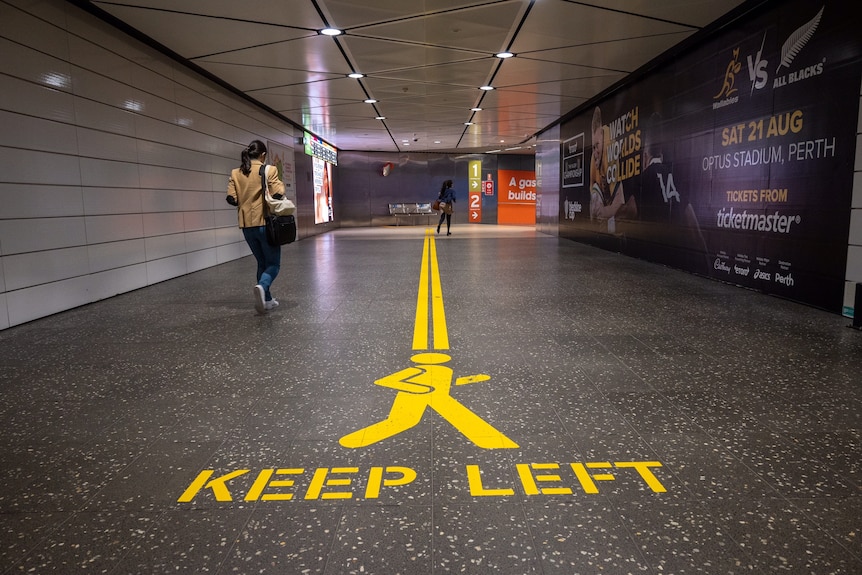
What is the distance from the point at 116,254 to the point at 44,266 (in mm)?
1407

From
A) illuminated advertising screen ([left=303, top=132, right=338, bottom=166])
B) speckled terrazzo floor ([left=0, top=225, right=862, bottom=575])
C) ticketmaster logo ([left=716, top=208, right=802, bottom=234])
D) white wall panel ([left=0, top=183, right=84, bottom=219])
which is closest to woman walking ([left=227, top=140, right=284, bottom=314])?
speckled terrazzo floor ([left=0, top=225, right=862, bottom=575])

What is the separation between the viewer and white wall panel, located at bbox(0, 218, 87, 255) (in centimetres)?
537

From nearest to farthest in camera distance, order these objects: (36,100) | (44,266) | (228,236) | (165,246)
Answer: (36,100)
(44,266)
(165,246)
(228,236)

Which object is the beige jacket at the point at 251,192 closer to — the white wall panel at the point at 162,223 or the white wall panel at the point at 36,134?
the white wall panel at the point at 36,134

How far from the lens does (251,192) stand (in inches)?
226

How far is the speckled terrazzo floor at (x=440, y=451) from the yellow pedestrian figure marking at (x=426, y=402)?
0.20 ft

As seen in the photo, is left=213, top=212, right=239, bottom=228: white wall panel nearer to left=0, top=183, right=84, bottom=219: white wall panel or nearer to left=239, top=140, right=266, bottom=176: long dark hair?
left=0, top=183, right=84, bottom=219: white wall panel

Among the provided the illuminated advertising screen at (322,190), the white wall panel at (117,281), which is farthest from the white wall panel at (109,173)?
the illuminated advertising screen at (322,190)

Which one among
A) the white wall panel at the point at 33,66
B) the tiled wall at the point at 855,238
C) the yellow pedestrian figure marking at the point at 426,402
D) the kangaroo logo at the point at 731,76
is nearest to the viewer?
the yellow pedestrian figure marking at the point at 426,402

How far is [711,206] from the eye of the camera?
7742mm

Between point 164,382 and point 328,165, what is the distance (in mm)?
21148

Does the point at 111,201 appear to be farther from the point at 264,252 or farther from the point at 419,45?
the point at 419,45

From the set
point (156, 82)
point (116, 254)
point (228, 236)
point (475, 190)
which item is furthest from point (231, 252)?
point (475, 190)

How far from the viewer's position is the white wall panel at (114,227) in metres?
6.75
